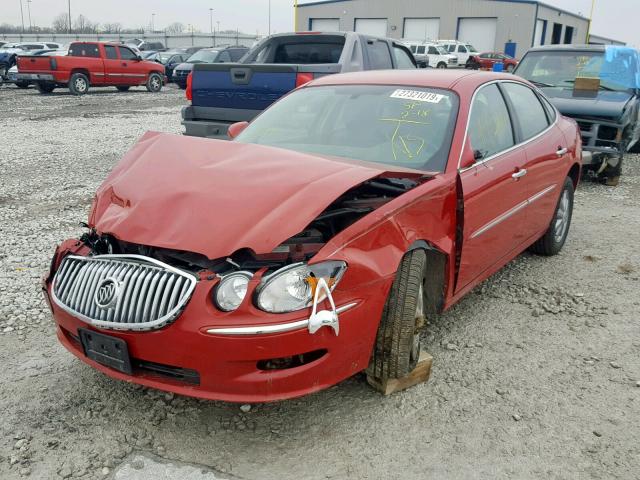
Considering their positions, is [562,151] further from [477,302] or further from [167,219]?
[167,219]

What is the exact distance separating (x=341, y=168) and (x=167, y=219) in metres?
0.88

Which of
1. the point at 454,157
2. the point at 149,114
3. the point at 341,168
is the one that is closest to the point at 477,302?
the point at 454,157

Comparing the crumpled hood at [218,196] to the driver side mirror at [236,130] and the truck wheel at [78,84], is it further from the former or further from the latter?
the truck wheel at [78,84]

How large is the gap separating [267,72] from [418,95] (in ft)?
11.8

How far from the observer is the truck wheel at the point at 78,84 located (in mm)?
19344

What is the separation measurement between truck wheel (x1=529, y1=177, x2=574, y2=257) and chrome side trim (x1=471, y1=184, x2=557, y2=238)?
44cm

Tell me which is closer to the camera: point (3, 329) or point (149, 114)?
point (3, 329)

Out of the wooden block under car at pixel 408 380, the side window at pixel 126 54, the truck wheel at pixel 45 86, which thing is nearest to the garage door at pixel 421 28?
the side window at pixel 126 54

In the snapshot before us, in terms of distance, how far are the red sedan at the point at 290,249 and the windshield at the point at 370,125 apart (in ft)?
0.04

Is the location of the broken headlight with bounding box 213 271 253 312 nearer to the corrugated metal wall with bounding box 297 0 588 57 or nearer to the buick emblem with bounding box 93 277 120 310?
the buick emblem with bounding box 93 277 120 310

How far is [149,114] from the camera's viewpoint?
589 inches

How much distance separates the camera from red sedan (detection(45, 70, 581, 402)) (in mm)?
2402

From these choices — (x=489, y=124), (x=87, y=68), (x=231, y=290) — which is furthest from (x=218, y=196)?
(x=87, y=68)

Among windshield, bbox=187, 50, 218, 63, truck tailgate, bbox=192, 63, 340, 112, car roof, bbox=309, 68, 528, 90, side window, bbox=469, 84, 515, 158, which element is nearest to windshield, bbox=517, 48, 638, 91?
truck tailgate, bbox=192, 63, 340, 112
